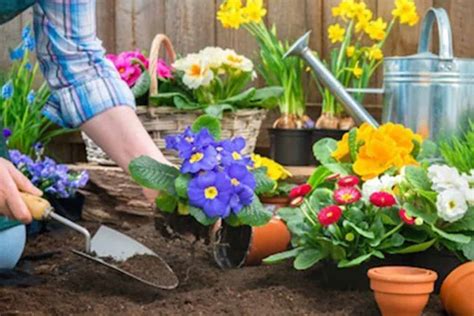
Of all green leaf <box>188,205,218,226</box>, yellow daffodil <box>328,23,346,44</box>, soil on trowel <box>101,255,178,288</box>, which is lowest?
soil on trowel <box>101,255,178,288</box>

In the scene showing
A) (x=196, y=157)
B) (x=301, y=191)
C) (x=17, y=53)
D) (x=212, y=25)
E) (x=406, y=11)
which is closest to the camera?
(x=196, y=157)

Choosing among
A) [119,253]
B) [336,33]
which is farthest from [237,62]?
[119,253]

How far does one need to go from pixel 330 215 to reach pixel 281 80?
5.37 ft

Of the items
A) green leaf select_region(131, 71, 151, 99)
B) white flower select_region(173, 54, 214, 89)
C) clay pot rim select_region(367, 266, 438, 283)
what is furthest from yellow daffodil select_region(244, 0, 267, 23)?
clay pot rim select_region(367, 266, 438, 283)

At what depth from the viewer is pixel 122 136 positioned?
210 cm

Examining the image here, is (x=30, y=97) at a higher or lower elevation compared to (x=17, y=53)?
lower

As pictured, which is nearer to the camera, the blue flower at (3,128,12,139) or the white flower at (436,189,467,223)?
the white flower at (436,189,467,223)

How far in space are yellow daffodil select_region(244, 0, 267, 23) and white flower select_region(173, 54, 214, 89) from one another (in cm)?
36

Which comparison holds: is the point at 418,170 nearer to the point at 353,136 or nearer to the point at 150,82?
the point at 353,136

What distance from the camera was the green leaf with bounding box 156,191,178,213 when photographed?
80.8 inches

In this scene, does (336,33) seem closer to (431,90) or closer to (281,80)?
(281,80)

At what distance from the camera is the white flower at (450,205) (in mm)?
1862

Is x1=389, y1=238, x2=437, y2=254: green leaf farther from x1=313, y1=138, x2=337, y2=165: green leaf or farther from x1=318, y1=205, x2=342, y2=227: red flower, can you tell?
x1=313, y1=138, x2=337, y2=165: green leaf

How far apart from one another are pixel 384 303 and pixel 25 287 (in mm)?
819
